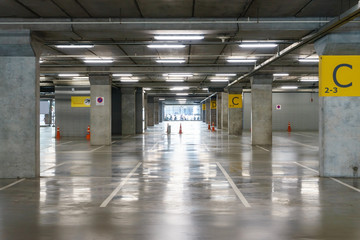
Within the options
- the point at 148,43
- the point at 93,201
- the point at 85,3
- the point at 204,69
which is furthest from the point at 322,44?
the point at 204,69

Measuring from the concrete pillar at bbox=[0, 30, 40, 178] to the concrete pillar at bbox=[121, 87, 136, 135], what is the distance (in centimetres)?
2527

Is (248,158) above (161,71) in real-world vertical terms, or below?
below

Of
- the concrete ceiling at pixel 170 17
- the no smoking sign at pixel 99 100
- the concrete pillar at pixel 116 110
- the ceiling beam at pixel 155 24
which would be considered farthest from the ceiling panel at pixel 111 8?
the concrete pillar at pixel 116 110

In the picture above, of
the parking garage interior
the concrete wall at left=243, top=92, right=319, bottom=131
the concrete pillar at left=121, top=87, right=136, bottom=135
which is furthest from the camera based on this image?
the concrete wall at left=243, top=92, right=319, bottom=131

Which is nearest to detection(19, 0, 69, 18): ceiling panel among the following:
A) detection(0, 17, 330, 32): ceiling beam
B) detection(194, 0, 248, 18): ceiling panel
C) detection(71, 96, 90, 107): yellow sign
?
detection(0, 17, 330, 32): ceiling beam

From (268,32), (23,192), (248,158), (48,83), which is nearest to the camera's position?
(23,192)

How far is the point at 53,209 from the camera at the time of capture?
8422 mm

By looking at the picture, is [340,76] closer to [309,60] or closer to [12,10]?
[309,60]

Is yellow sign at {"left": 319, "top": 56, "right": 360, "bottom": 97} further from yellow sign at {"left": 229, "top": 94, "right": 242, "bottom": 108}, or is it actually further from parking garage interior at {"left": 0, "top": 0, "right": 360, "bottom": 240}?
yellow sign at {"left": 229, "top": 94, "right": 242, "bottom": 108}

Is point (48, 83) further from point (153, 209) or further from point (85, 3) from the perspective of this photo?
point (153, 209)

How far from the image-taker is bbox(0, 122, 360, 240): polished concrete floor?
6820mm

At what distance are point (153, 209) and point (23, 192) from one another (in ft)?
13.5

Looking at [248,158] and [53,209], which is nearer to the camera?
[53,209]

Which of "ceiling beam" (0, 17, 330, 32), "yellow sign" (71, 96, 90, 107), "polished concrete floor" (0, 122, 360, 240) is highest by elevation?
"ceiling beam" (0, 17, 330, 32)
